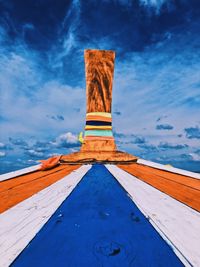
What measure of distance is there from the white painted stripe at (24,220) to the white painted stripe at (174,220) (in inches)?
21.5

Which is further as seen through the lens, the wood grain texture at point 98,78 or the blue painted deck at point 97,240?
the wood grain texture at point 98,78

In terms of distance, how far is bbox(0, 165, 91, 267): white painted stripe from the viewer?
79 cm

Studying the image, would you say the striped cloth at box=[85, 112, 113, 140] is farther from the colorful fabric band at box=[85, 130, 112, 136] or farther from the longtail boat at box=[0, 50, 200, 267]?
the longtail boat at box=[0, 50, 200, 267]

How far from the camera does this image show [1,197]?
156 centimetres

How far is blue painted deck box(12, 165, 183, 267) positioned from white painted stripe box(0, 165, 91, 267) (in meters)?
0.04

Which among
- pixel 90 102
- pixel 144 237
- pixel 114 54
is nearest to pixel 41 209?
pixel 144 237

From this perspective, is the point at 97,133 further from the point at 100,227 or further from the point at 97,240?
the point at 97,240

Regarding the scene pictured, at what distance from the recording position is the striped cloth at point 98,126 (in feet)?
12.1

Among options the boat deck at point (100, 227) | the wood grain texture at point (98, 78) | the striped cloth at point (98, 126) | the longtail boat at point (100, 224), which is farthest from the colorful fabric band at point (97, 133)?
the boat deck at point (100, 227)

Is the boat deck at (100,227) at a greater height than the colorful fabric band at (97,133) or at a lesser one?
lesser

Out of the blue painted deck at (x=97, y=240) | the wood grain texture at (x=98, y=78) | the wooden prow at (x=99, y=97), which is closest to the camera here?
the blue painted deck at (x=97, y=240)

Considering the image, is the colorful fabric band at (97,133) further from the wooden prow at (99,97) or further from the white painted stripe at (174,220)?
the white painted stripe at (174,220)

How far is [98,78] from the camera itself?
3.79 meters

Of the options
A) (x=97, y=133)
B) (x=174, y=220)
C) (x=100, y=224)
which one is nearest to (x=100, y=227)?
(x=100, y=224)
